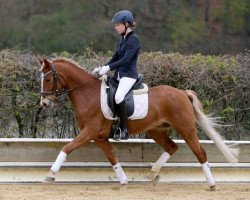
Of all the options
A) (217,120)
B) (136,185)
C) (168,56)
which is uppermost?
(168,56)

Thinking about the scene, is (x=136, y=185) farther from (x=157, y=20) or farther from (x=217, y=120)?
(x=157, y=20)

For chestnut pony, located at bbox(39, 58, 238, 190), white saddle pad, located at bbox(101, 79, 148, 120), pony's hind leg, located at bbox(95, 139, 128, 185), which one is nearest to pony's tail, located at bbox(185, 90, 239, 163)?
chestnut pony, located at bbox(39, 58, 238, 190)

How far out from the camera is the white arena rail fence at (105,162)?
11234 millimetres

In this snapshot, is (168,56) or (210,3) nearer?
(168,56)

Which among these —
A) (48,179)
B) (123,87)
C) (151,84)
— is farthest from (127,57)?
(48,179)

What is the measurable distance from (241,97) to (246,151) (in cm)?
133

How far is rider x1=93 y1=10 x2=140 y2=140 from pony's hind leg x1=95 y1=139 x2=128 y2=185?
33 centimetres

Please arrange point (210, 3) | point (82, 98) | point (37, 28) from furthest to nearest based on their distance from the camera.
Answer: point (210, 3), point (37, 28), point (82, 98)

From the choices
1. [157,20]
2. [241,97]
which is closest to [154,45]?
[157,20]

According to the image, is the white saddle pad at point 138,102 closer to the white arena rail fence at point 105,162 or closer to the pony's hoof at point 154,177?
the white arena rail fence at point 105,162

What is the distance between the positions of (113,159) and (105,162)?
1.74 ft

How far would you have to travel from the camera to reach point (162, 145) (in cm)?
1151

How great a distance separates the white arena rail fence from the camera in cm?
1123

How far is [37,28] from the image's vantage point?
27328 mm
